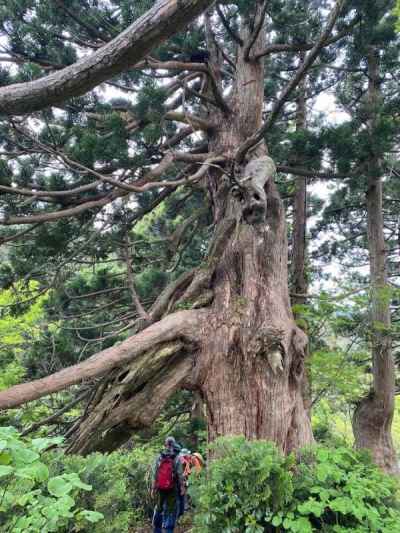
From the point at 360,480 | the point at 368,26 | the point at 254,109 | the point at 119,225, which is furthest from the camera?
the point at 254,109

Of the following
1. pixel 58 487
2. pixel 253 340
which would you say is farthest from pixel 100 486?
pixel 58 487

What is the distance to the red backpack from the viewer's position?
3971mm

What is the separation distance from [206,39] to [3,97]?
449cm

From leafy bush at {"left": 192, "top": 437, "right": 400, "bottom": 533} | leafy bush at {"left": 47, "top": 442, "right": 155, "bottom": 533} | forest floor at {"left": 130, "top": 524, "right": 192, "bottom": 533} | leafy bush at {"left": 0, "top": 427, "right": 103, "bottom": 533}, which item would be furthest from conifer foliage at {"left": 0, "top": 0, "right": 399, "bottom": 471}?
forest floor at {"left": 130, "top": 524, "right": 192, "bottom": 533}

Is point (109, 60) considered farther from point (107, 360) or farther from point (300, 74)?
point (107, 360)

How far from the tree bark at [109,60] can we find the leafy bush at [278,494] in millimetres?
2678

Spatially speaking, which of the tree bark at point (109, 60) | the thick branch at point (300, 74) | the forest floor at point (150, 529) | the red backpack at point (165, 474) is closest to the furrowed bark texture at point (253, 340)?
the thick branch at point (300, 74)

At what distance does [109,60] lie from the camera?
1670 millimetres

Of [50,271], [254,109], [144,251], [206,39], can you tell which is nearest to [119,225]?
[50,271]

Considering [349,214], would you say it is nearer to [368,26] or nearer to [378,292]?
[378,292]

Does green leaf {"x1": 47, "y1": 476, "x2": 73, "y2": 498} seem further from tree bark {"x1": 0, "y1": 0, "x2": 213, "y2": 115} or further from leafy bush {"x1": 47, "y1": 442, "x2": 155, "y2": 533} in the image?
leafy bush {"x1": 47, "y1": 442, "x2": 155, "y2": 533}

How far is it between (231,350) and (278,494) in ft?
4.54

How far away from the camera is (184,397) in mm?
6805

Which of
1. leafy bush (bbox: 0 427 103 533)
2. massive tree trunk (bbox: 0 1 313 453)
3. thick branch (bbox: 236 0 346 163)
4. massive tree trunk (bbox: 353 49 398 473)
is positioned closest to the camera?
leafy bush (bbox: 0 427 103 533)
